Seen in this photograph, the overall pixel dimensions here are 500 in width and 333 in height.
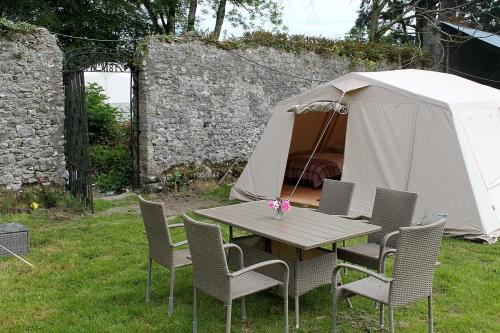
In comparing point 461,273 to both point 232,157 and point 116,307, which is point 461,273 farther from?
point 232,157

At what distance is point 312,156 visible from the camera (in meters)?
8.12

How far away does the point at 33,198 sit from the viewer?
7.24 metres

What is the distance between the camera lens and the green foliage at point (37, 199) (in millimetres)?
6984

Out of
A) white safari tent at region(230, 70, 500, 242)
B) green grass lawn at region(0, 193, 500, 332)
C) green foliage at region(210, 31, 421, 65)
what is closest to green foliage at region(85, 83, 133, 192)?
white safari tent at region(230, 70, 500, 242)

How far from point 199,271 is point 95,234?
3070 millimetres

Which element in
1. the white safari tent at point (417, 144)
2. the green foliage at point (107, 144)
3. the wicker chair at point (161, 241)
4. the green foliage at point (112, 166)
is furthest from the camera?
the green foliage at point (107, 144)

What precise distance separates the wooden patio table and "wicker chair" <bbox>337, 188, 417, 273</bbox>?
25 centimetres

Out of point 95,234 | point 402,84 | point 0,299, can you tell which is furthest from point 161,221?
point 402,84

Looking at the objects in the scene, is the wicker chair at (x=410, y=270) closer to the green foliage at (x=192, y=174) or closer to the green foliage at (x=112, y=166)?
the green foliage at (x=192, y=174)

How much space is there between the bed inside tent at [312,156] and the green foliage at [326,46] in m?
1.80

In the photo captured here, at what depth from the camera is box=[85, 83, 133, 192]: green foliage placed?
903cm

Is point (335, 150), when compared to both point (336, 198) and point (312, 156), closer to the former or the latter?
point (312, 156)

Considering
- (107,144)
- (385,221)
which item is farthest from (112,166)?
(385,221)

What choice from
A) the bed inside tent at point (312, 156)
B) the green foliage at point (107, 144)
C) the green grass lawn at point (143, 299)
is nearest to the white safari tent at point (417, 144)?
the bed inside tent at point (312, 156)
